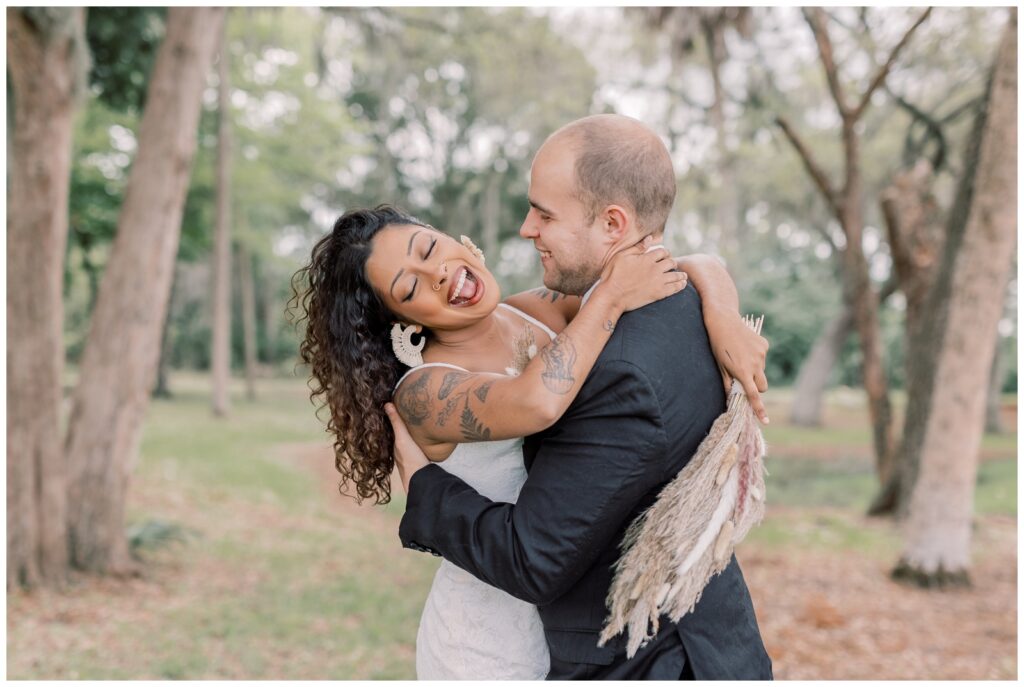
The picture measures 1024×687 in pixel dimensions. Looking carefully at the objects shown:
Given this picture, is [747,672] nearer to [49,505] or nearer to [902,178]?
[49,505]

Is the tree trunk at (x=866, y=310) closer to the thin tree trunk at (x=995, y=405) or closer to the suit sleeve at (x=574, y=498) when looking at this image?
the suit sleeve at (x=574, y=498)

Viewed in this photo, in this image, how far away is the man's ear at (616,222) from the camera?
1.90m

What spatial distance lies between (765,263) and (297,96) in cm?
1504

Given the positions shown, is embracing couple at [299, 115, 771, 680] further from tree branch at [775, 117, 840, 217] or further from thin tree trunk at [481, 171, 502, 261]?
thin tree trunk at [481, 171, 502, 261]

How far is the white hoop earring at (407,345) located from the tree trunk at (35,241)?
16.2 ft

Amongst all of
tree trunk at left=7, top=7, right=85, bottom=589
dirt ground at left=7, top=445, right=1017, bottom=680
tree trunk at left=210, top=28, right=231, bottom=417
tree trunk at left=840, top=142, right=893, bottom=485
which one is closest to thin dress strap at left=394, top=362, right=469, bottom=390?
dirt ground at left=7, top=445, right=1017, bottom=680

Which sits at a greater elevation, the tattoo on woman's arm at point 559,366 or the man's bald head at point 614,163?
the man's bald head at point 614,163

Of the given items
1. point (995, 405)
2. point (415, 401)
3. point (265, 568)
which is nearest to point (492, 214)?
point (995, 405)

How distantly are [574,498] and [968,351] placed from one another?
21.1ft

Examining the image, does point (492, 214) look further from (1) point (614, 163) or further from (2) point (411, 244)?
(1) point (614, 163)

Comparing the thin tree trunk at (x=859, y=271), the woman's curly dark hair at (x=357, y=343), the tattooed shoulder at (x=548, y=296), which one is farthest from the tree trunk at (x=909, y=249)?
the woman's curly dark hair at (x=357, y=343)

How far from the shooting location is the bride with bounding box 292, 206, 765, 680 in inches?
74.8

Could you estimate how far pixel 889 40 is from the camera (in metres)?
11.4

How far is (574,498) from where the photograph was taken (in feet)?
5.61
